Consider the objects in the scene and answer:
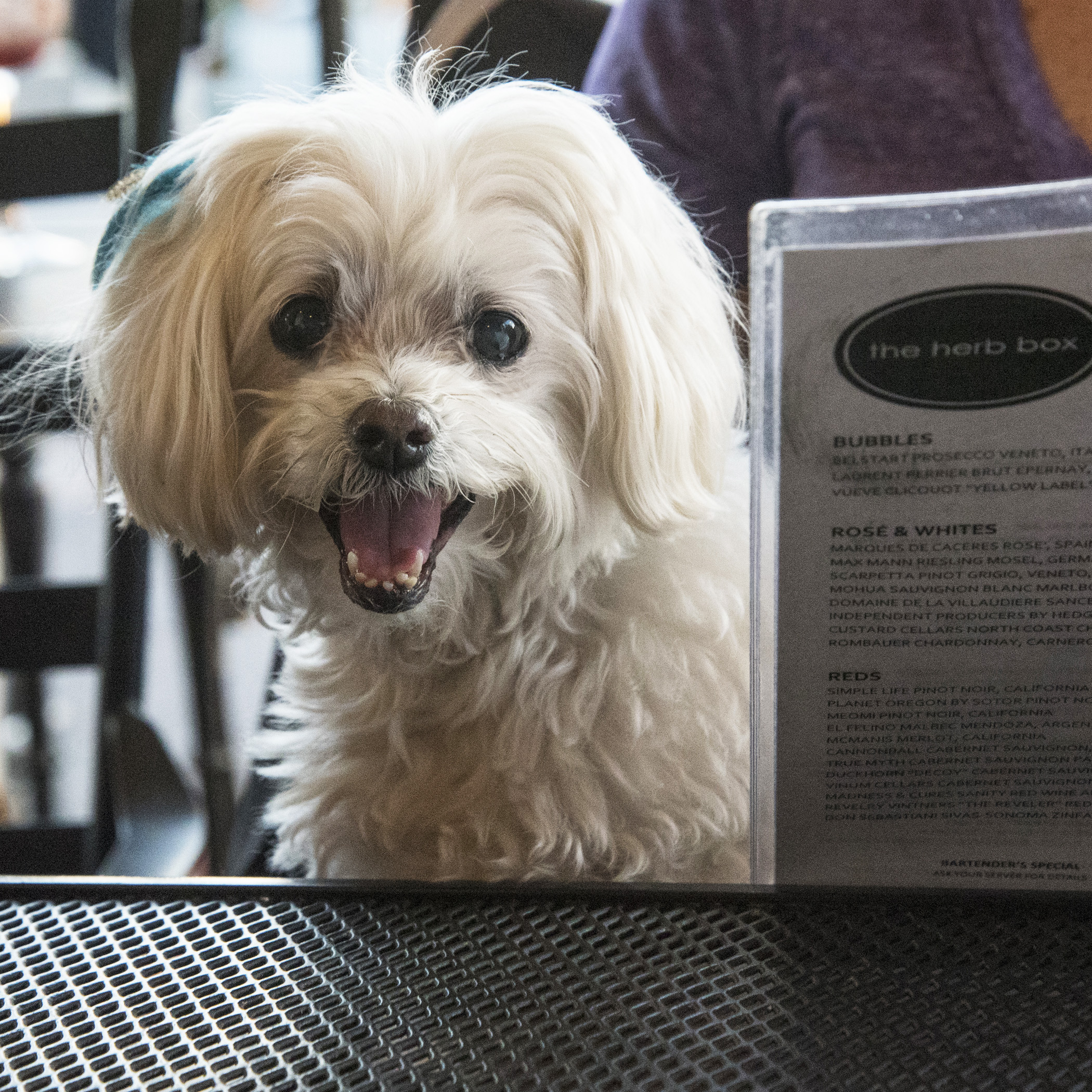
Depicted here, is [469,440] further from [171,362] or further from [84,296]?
[84,296]

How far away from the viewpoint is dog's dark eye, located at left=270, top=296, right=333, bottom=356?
27.5 inches

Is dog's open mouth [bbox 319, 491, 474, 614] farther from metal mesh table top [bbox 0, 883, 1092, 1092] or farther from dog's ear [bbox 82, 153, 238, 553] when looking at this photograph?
metal mesh table top [bbox 0, 883, 1092, 1092]

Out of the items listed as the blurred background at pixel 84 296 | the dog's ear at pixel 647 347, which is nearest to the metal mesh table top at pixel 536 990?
the dog's ear at pixel 647 347

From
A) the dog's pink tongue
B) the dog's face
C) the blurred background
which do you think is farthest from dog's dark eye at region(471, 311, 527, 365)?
the blurred background

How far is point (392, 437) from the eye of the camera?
0.62 metres

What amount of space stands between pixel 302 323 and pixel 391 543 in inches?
6.0

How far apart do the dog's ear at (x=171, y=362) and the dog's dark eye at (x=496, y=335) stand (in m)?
0.16

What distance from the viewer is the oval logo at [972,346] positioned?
0.40m

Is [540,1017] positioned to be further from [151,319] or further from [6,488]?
[6,488]

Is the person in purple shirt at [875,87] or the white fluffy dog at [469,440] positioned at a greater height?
the person in purple shirt at [875,87]

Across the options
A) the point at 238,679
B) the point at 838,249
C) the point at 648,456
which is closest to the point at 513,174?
the point at 648,456

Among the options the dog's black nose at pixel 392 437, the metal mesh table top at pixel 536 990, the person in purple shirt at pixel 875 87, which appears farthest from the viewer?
the person in purple shirt at pixel 875 87

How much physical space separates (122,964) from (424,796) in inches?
12.5

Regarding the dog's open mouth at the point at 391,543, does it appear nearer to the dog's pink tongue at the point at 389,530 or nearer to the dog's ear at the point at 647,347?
the dog's pink tongue at the point at 389,530
